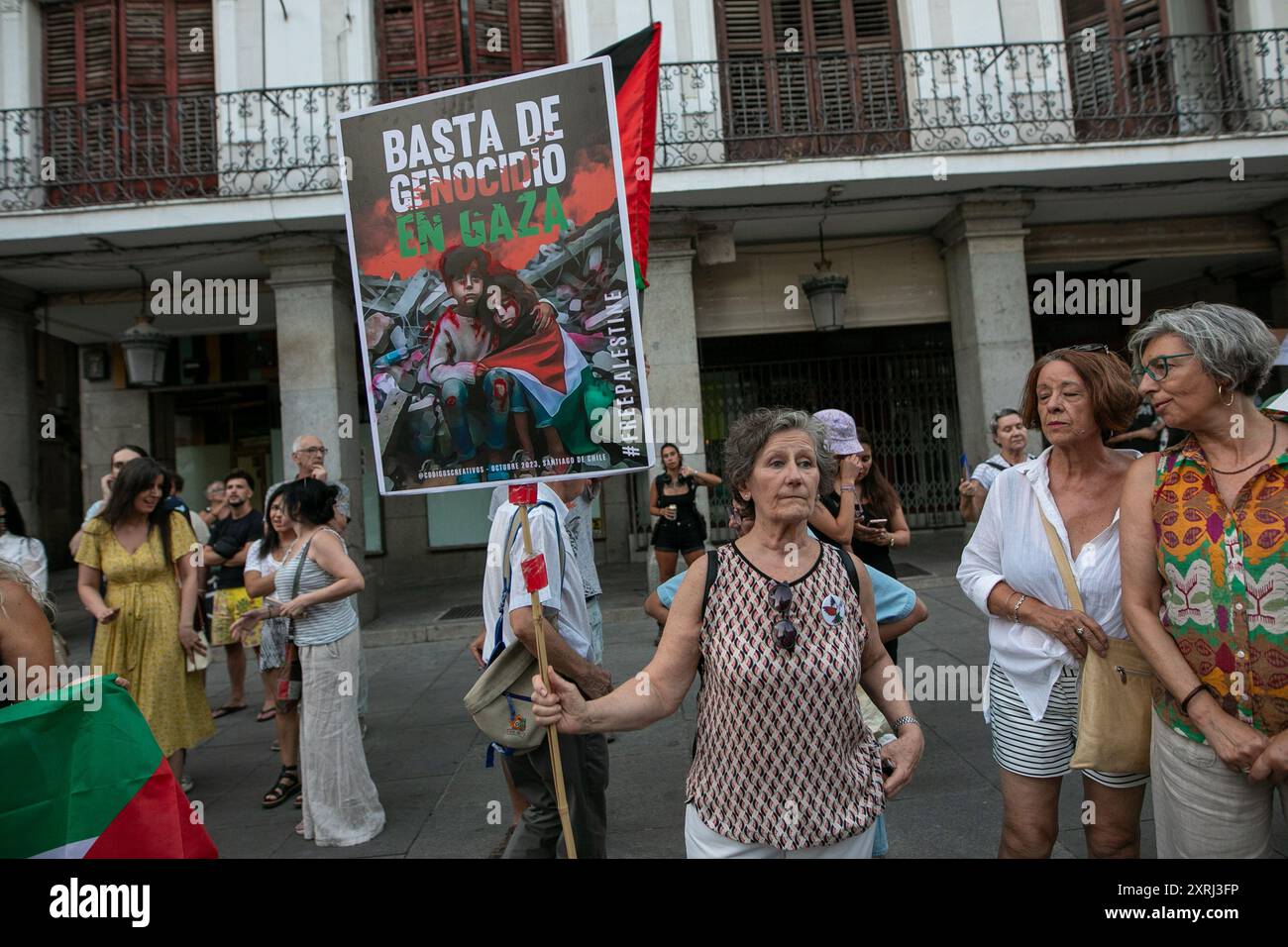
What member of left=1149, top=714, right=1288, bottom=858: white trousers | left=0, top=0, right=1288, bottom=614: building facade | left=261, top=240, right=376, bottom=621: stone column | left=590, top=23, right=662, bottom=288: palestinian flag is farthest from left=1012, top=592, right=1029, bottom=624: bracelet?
left=261, top=240, right=376, bottom=621: stone column

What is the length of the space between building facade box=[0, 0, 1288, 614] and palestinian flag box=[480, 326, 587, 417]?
719cm

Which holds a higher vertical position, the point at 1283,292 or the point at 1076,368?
the point at 1283,292

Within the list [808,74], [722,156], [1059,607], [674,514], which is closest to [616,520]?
[674,514]

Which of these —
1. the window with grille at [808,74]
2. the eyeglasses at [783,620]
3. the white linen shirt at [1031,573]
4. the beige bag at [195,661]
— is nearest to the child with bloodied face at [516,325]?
the eyeglasses at [783,620]

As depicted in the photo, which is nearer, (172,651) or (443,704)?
(172,651)

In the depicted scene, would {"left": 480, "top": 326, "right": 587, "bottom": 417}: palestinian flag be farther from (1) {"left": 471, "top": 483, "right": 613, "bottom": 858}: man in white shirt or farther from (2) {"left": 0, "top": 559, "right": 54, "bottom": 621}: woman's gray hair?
(2) {"left": 0, "top": 559, "right": 54, "bottom": 621}: woman's gray hair

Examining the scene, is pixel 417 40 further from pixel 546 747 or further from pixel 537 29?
pixel 546 747

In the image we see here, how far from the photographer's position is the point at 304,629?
4352mm

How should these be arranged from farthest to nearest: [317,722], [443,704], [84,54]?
[84,54] → [443,704] → [317,722]

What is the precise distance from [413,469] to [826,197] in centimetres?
889

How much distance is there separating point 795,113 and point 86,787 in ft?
34.9

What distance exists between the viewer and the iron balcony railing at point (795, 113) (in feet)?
32.9

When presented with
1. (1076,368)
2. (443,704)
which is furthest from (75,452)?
(1076,368)
